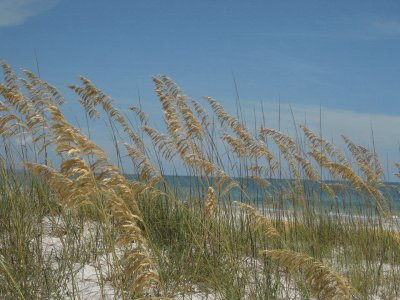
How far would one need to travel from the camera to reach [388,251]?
21.0 ft

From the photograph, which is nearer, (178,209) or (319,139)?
(178,209)

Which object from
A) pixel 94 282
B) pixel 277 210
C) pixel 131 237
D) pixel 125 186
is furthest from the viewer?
pixel 277 210

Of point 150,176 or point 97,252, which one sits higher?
point 150,176

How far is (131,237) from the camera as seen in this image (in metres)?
2.54

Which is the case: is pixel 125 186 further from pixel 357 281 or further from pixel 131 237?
pixel 357 281

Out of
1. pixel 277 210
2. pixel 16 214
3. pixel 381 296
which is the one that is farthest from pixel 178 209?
Answer: pixel 381 296

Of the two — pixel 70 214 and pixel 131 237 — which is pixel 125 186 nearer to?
pixel 131 237

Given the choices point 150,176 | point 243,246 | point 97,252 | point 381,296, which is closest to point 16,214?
point 97,252

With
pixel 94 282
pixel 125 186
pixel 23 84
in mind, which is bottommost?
pixel 94 282

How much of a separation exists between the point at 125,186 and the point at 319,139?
436 cm

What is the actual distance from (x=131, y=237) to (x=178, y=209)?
2.83m

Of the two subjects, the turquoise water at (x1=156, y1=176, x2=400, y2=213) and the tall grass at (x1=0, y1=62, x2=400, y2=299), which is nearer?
the tall grass at (x1=0, y1=62, x2=400, y2=299)

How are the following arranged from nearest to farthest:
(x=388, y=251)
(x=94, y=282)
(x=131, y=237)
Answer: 1. (x=131, y=237)
2. (x=94, y=282)
3. (x=388, y=251)

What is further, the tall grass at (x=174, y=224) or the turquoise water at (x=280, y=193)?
the turquoise water at (x=280, y=193)
